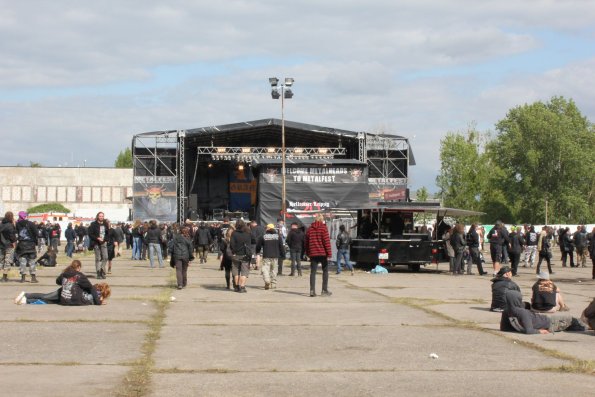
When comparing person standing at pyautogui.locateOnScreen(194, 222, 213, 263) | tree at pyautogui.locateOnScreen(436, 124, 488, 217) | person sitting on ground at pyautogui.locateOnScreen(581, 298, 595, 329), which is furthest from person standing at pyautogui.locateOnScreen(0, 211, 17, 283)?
tree at pyautogui.locateOnScreen(436, 124, 488, 217)

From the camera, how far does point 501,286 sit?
49.3ft

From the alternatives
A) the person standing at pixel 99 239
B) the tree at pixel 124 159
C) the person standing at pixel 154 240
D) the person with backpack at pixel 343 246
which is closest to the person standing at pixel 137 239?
the person standing at pixel 154 240

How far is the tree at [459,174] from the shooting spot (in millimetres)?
92062

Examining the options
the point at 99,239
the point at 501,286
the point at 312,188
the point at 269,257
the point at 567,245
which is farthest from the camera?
the point at 312,188

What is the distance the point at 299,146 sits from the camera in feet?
194

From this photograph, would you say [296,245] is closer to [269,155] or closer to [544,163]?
[269,155]

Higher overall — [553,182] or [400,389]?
[553,182]

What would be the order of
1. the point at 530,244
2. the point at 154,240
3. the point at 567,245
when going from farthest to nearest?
1. the point at 567,245
2. the point at 530,244
3. the point at 154,240

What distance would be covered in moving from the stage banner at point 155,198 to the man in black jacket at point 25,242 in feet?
109

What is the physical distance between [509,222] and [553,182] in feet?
23.1

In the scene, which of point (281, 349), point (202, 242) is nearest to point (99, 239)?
point (202, 242)

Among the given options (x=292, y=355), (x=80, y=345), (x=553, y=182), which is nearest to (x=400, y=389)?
(x=292, y=355)

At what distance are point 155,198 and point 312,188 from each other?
12.2 metres

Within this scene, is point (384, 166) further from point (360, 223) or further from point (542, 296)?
point (542, 296)
